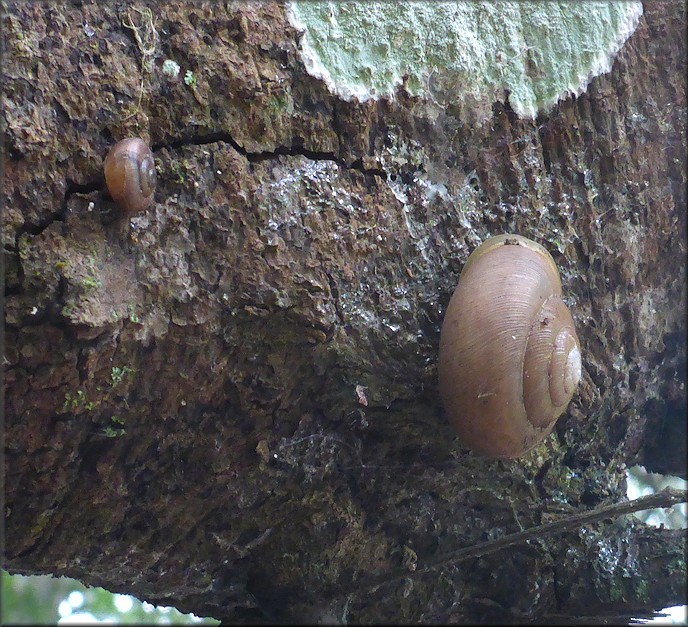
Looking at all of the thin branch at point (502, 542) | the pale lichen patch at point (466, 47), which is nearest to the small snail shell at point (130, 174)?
the pale lichen patch at point (466, 47)

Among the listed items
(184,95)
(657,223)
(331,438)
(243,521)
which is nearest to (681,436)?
(657,223)

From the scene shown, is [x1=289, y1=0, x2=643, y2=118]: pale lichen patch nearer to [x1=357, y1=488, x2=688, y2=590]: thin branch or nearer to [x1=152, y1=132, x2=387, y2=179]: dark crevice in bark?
[x1=152, y1=132, x2=387, y2=179]: dark crevice in bark

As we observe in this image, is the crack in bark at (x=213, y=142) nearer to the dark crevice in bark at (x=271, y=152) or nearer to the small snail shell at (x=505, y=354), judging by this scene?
the dark crevice in bark at (x=271, y=152)

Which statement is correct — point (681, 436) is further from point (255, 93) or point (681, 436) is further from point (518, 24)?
point (255, 93)

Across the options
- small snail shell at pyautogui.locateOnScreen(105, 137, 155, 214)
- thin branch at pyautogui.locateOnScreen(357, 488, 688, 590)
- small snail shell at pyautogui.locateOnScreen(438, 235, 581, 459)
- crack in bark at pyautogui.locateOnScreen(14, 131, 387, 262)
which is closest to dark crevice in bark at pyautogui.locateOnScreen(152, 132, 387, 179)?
crack in bark at pyautogui.locateOnScreen(14, 131, 387, 262)

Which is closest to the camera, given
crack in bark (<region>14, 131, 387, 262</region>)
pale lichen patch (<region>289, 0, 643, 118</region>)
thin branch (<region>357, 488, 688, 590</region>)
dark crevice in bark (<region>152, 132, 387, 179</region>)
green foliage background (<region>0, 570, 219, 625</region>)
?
crack in bark (<region>14, 131, 387, 262</region>)
